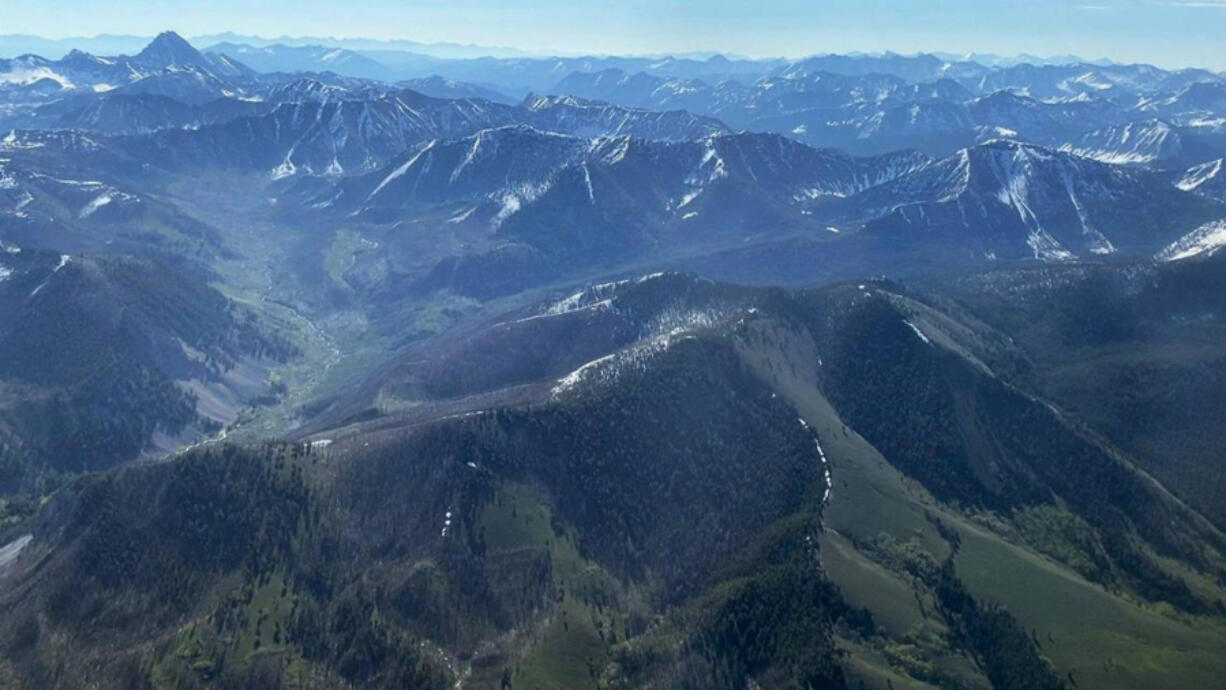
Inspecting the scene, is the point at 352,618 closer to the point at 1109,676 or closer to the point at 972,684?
the point at 972,684

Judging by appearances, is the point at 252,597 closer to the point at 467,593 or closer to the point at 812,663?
the point at 467,593

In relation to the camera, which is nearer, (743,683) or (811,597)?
(743,683)

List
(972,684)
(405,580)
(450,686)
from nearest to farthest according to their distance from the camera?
(450,686) < (972,684) < (405,580)

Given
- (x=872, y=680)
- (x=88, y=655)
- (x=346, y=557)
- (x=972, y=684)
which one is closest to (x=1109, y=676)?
(x=972, y=684)

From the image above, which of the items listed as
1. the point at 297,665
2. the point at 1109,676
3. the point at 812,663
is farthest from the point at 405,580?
the point at 1109,676

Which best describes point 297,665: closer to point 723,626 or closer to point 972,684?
point 723,626

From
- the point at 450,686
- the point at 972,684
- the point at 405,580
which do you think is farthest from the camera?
the point at 405,580

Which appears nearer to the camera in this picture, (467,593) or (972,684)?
(972,684)

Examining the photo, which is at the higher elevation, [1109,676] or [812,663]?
[812,663]

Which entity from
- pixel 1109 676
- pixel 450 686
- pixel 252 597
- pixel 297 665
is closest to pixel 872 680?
pixel 1109 676
